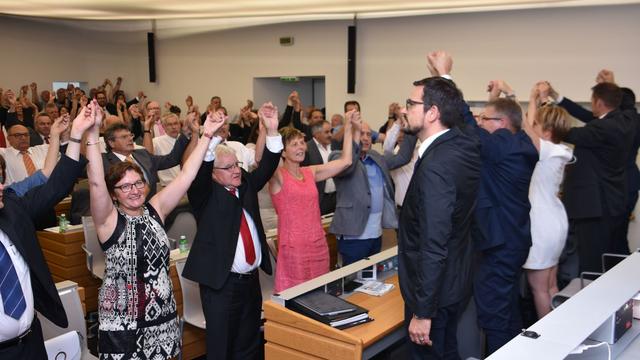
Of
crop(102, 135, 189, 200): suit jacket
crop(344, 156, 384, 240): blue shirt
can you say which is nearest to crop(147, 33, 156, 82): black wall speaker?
crop(102, 135, 189, 200): suit jacket

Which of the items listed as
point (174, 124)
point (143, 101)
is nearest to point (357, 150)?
point (174, 124)

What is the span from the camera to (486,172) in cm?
320

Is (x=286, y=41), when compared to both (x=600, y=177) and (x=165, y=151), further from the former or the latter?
(x=600, y=177)

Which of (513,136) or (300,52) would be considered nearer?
(513,136)

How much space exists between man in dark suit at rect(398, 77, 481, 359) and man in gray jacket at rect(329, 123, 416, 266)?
1.44m

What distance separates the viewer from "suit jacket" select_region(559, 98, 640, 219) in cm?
412

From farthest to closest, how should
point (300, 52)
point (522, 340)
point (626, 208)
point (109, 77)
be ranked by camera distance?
point (109, 77) → point (300, 52) → point (626, 208) → point (522, 340)

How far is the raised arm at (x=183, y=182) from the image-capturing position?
2.67 meters

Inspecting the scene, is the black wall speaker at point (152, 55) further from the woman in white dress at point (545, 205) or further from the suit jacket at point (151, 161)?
the woman in white dress at point (545, 205)

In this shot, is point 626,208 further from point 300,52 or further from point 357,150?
point 300,52

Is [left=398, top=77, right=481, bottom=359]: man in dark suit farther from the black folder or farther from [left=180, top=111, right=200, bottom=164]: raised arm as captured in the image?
[left=180, top=111, right=200, bottom=164]: raised arm

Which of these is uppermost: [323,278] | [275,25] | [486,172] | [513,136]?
[275,25]

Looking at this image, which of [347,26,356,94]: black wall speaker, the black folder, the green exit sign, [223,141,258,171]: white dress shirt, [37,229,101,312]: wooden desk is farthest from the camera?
the green exit sign

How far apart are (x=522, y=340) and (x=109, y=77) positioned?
12.3 meters
